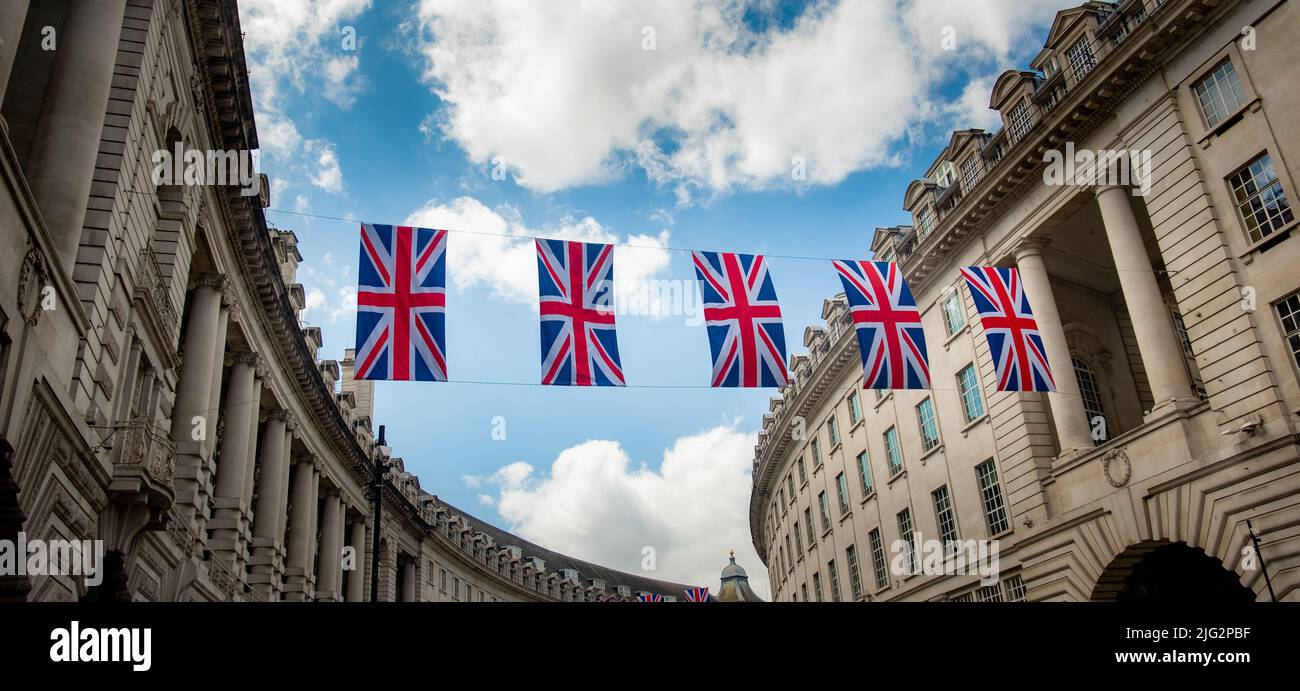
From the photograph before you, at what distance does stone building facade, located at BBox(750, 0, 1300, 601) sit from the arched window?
10 centimetres

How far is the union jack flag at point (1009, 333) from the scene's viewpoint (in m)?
23.3

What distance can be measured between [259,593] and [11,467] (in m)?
25.4

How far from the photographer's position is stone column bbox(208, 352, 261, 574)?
32.1m

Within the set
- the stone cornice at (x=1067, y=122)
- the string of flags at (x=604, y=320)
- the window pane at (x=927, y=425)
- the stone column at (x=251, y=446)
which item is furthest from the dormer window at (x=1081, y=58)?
the stone column at (x=251, y=446)

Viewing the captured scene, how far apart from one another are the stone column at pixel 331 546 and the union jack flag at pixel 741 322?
1382 inches

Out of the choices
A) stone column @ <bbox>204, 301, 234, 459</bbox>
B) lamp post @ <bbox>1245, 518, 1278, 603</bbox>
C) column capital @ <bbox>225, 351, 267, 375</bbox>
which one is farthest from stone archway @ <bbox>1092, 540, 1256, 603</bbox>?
column capital @ <bbox>225, 351, 267, 375</bbox>

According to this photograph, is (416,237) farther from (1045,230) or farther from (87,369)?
(1045,230)

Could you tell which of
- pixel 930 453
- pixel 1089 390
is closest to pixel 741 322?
pixel 1089 390

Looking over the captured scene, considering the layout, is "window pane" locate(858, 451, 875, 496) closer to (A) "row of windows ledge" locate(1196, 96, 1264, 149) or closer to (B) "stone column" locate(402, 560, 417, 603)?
(A) "row of windows ledge" locate(1196, 96, 1264, 149)

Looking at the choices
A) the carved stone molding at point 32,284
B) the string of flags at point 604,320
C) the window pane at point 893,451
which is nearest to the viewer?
the carved stone molding at point 32,284

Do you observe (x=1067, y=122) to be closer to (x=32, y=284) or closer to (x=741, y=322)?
(x=741, y=322)

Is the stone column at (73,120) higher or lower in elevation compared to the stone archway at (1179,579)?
higher

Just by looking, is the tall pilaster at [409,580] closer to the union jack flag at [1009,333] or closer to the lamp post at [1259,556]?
the union jack flag at [1009,333]
